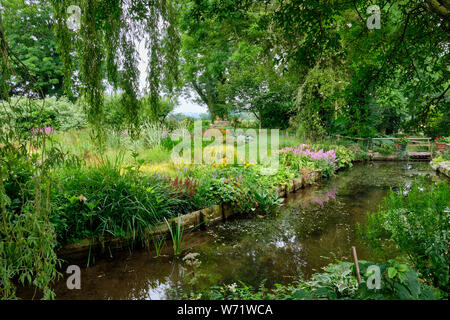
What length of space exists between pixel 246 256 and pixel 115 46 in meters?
2.60

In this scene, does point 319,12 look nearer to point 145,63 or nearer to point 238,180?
point 145,63

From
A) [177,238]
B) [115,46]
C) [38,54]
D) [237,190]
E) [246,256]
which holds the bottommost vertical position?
[246,256]

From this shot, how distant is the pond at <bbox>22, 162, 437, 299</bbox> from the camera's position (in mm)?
2605

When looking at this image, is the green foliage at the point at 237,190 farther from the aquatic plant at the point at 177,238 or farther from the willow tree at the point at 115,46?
the willow tree at the point at 115,46

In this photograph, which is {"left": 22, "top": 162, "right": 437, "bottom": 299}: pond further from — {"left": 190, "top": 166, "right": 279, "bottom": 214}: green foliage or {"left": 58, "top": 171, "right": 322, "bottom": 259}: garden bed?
{"left": 190, "top": 166, "right": 279, "bottom": 214}: green foliage

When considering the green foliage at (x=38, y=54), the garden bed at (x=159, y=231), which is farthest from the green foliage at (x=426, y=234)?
the green foliage at (x=38, y=54)

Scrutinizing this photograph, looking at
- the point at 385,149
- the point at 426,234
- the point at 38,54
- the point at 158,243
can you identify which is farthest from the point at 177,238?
the point at 38,54

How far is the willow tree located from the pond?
152 cm

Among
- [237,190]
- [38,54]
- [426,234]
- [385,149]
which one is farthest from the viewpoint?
[38,54]

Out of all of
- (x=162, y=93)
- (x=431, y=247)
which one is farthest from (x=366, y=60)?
(x=162, y=93)

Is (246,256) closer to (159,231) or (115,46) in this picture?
(159,231)

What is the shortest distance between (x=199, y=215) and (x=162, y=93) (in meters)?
2.29

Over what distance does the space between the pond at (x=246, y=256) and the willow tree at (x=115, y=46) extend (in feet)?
5.00

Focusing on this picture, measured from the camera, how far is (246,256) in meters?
3.25
